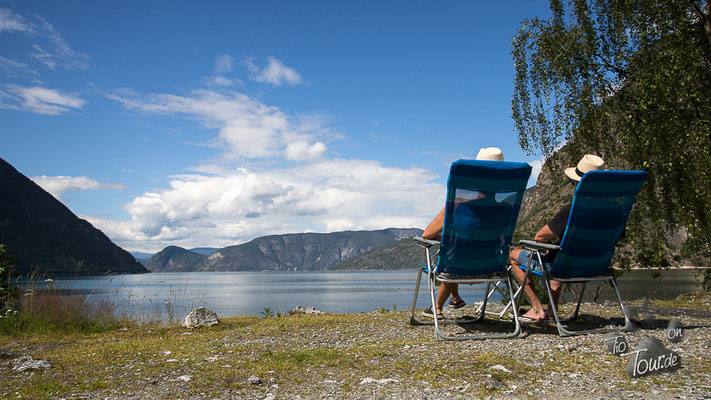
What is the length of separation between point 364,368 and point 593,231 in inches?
107

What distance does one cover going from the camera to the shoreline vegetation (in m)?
2.95

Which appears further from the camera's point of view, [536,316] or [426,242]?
[536,316]

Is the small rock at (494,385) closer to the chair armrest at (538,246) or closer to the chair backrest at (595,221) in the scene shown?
the chair armrest at (538,246)

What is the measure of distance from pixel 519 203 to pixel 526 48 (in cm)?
725

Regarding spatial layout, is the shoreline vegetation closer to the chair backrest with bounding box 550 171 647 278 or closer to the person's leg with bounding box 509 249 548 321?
the person's leg with bounding box 509 249 548 321

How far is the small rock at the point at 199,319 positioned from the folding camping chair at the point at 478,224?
3.78 m

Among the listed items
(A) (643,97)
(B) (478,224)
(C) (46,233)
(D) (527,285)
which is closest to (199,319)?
(B) (478,224)

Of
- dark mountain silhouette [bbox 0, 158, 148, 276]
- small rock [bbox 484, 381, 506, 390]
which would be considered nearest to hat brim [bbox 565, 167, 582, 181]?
small rock [bbox 484, 381, 506, 390]

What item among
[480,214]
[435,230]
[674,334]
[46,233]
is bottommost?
[674,334]

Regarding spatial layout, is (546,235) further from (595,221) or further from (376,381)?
(376,381)

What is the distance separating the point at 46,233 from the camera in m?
121

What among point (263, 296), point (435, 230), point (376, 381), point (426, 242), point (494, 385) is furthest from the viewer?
point (263, 296)

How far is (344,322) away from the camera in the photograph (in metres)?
6.16

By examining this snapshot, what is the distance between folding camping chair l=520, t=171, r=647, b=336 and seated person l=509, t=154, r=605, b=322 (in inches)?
6.3
